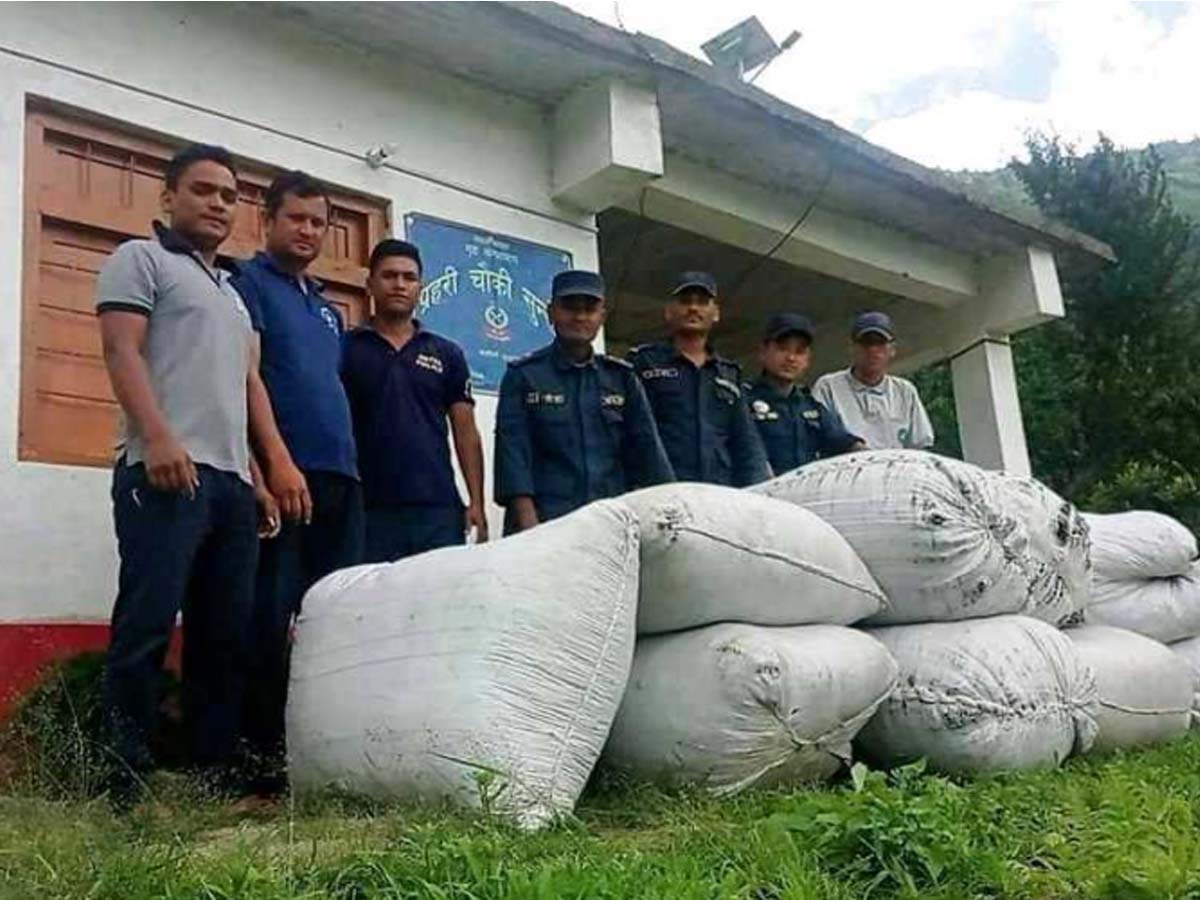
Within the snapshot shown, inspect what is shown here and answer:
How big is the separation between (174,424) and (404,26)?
2400 mm

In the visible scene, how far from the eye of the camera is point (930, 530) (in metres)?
2.90

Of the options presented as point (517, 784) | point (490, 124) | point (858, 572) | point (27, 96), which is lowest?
point (517, 784)

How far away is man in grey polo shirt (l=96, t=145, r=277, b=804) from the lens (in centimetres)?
239

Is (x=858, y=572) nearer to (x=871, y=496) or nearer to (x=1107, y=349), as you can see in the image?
(x=871, y=496)

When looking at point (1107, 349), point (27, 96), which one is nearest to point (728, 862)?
point (27, 96)

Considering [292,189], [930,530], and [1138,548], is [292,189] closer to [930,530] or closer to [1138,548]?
[930,530]

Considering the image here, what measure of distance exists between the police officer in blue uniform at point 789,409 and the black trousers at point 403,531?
130cm

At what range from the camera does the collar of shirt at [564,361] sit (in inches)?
139

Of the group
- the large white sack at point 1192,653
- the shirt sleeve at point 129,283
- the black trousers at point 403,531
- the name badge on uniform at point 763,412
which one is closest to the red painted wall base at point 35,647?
the black trousers at point 403,531

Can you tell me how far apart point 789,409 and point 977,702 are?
1.67 meters

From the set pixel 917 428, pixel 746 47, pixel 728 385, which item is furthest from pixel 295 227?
pixel 746 47

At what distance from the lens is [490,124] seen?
195 inches

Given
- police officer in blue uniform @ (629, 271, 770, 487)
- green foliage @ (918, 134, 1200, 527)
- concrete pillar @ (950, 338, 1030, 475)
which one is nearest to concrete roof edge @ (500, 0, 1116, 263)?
concrete pillar @ (950, 338, 1030, 475)

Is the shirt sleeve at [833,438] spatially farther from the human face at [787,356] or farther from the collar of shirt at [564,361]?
the collar of shirt at [564,361]
